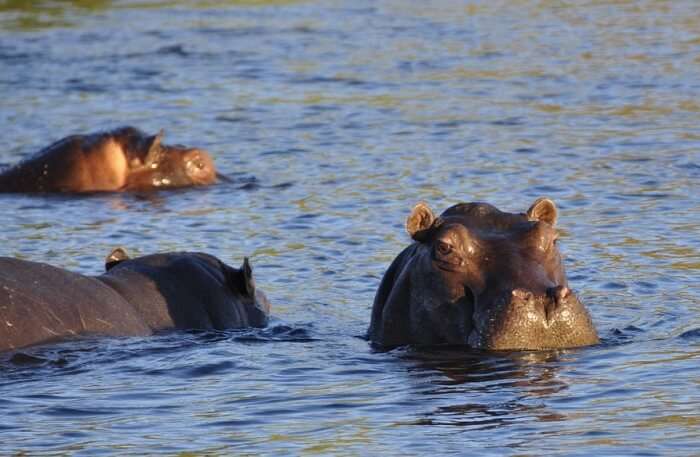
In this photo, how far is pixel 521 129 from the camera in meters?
17.2

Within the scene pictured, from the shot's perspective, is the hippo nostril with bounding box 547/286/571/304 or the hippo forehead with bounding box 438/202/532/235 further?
the hippo forehead with bounding box 438/202/532/235

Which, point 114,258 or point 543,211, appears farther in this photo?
point 114,258

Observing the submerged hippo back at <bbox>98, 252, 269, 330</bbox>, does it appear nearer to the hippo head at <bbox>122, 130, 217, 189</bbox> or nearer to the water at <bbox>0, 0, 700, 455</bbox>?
the water at <bbox>0, 0, 700, 455</bbox>

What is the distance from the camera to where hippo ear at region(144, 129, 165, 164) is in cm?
1620

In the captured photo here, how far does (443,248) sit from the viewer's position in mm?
8805

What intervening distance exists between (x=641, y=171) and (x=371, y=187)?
237 centimetres

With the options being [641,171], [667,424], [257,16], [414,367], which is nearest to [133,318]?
[414,367]

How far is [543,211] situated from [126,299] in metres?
2.49

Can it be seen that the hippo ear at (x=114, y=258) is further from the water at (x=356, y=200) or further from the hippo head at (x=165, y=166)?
the hippo head at (x=165, y=166)

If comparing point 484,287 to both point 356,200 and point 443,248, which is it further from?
point 356,200

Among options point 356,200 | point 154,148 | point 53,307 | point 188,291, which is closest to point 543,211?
point 188,291

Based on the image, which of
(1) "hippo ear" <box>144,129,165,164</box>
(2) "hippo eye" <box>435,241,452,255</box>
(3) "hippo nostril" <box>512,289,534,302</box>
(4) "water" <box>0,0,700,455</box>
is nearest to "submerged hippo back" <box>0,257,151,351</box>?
(4) "water" <box>0,0,700,455</box>

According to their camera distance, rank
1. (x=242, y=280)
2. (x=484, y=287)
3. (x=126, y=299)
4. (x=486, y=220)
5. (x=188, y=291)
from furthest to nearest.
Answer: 1. (x=242, y=280)
2. (x=188, y=291)
3. (x=126, y=299)
4. (x=486, y=220)
5. (x=484, y=287)

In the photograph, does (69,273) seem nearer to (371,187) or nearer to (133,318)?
(133,318)
